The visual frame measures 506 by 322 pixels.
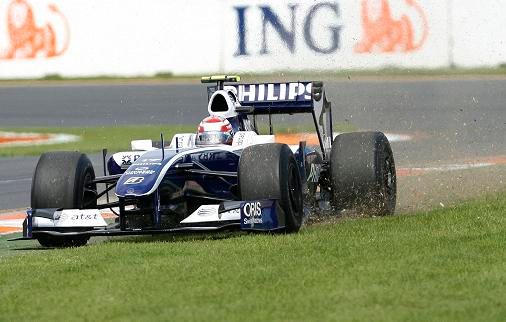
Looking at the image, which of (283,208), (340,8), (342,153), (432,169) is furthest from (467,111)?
(283,208)

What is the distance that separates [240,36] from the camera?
1062 inches

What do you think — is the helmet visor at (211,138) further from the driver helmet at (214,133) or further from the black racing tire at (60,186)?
the black racing tire at (60,186)

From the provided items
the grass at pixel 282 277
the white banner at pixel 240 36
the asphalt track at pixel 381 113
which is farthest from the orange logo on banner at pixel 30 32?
the grass at pixel 282 277

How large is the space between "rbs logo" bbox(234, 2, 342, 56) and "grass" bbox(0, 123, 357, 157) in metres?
1.94

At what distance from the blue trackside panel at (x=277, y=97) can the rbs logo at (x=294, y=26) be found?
1073 centimetres

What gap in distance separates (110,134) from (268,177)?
13.0 meters

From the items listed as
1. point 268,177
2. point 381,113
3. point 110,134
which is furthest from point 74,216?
point 381,113

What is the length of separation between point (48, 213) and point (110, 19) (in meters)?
18.1

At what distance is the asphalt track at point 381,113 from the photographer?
1588 centimetres

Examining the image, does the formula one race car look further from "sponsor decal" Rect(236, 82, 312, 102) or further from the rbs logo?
the rbs logo

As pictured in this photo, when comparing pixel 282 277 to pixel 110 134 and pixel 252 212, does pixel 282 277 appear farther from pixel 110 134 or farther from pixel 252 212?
pixel 110 134

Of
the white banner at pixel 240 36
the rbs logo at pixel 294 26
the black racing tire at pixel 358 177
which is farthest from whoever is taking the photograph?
the white banner at pixel 240 36

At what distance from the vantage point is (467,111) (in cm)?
2344

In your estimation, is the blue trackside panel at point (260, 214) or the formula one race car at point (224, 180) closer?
the blue trackside panel at point (260, 214)
